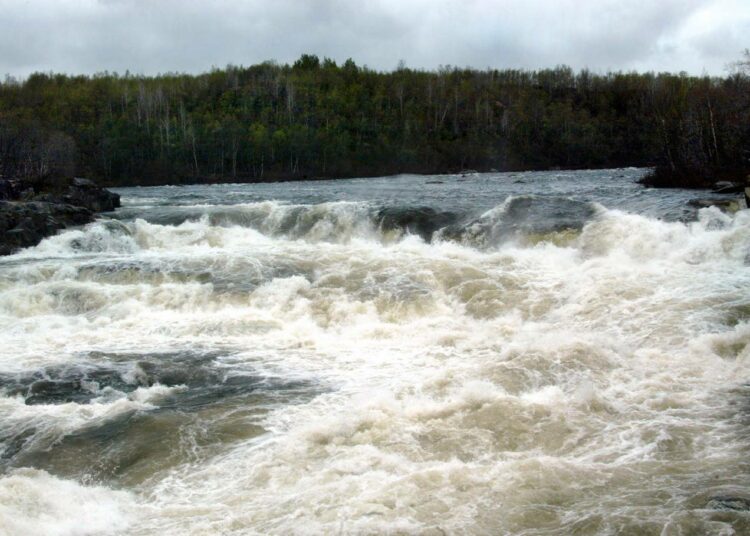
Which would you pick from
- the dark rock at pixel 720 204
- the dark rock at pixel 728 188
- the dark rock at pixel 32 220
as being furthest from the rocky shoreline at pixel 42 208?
the dark rock at pixel 728 188

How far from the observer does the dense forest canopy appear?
7569cm

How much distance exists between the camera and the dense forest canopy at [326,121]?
75.7m

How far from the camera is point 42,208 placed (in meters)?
23.1

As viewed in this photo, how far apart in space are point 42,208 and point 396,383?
1730cm

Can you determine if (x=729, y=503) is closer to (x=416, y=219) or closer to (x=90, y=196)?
(x=416, y=219)

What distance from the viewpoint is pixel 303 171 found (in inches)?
2982

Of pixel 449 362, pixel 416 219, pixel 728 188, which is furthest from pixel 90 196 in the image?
pixel 728 188

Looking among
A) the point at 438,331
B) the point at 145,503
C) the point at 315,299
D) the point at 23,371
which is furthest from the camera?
the point at 315,299

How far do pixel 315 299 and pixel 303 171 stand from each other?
204 ft

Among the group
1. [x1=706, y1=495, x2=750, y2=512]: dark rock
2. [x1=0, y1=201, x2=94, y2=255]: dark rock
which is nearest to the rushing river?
[x1=706, y1=495, x2=750, y2=512]: dark rock

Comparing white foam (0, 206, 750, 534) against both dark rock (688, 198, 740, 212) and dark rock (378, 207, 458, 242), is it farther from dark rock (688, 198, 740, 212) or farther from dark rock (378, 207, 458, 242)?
dark rock (688, 198, 740, 212)

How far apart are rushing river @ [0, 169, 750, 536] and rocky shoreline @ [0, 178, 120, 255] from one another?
5.23 feet

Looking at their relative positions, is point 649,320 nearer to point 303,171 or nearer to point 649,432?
point 649,432

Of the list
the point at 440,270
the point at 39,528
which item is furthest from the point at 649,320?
the point at 39,528
